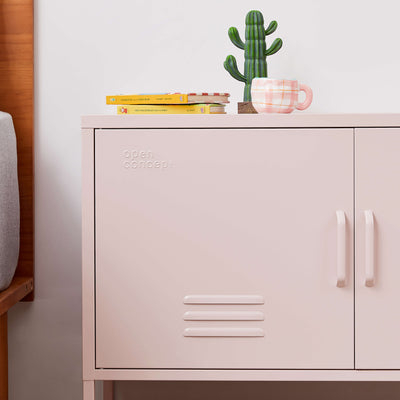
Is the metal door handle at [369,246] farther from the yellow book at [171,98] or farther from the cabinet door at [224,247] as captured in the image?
the yellow book at [171,98]

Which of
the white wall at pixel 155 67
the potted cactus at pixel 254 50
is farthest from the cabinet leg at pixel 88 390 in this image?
the potted cactus at pixel 254 50

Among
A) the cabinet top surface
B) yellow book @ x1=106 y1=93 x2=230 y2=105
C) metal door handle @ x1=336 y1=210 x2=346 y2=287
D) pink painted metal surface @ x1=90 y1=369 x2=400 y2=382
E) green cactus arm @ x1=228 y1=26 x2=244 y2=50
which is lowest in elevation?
pink painted metal surface @ x1=90 y1=369 x2=400 y2=382

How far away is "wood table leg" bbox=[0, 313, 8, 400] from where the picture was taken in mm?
1539

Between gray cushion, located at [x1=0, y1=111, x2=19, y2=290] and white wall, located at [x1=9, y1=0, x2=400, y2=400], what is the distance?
0.17 meters

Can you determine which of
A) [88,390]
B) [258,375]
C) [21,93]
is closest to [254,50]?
[21,93]

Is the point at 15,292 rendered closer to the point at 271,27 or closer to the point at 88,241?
A: the point at 88,241

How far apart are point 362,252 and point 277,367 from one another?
278 mm

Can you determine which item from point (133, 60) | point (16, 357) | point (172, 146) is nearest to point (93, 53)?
point (133, 60)

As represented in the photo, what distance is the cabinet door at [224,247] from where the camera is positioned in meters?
1.15

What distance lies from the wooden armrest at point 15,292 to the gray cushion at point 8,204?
0.9 inches

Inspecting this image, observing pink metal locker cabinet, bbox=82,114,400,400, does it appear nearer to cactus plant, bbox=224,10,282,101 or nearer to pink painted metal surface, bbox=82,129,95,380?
pink painted metal surface, bbox=82,129,95,380

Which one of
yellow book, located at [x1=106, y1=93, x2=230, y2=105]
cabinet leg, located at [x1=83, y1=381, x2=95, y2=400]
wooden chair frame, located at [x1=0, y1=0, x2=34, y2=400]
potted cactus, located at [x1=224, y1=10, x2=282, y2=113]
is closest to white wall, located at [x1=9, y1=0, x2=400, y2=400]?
wooden chair frame, located at [x1=0, y1=0, x2=34, y2=400]

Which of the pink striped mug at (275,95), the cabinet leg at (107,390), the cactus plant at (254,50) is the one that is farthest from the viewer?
the cabinet leg at (107,390)

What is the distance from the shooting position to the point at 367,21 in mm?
1558
